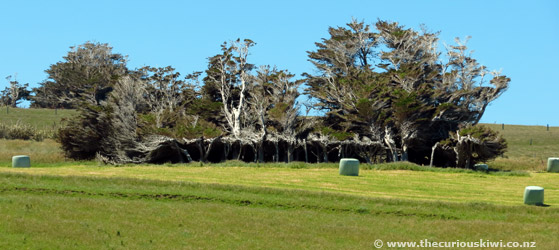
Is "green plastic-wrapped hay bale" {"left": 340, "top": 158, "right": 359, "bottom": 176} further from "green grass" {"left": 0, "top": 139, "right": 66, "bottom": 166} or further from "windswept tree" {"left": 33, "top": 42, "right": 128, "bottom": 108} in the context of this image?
"windswept tree" {"left": 33, "top": 42, "right": 128, "bottom": 108}

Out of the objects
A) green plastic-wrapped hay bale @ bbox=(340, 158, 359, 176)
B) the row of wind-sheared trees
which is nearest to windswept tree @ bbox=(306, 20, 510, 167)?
the row of wind-sheared trees

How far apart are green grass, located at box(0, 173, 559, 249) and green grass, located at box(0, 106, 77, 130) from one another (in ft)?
197

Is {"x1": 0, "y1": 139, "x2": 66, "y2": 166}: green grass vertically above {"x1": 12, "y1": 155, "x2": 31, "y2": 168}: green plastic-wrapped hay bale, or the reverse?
{"x1": 0, "y1": 139, "x2": 66, "y2": 166}: green grass

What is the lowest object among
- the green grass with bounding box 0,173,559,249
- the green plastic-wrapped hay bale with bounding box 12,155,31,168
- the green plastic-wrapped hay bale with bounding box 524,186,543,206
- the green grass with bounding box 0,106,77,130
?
the green grass with bounding box 0,173,559,249

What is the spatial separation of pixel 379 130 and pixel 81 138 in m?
24.6

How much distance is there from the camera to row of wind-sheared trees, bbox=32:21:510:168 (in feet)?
183

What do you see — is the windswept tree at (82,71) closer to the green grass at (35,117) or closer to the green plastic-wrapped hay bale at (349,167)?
the green grass at (35,117)

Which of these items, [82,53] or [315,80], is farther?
[82,53]

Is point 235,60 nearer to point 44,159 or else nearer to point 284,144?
point 284,144

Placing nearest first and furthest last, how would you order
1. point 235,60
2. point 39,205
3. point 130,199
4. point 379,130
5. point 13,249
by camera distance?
point 13,249 → point 39,205 → point 130,199 → point 379,130 → point 235,60

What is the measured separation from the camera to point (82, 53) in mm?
109312

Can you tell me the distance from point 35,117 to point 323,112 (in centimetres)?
5488

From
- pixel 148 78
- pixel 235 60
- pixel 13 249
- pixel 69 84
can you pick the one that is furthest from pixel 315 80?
pixel 69 84

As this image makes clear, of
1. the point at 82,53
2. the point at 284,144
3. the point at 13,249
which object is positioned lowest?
the point at 13,249
